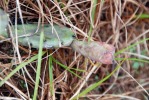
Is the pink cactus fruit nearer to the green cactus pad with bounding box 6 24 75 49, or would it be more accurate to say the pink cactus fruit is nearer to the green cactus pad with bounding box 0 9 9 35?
the green cactus pad with bounding box 6 24 75 49

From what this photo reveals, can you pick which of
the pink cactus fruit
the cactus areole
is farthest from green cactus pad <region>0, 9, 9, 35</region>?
the pink cactus fruit

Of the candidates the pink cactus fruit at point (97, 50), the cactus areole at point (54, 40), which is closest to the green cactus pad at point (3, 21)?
the cactus areole at point (54, 40)

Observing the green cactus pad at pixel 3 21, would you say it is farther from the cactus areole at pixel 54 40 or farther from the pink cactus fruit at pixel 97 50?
the pink cactus fruit at pixel 97 50

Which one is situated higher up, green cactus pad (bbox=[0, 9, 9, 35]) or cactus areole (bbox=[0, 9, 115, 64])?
green cactus pad (bbox=[0, 9, 9, 35])

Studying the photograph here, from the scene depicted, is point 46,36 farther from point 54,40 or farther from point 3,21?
point 3,21

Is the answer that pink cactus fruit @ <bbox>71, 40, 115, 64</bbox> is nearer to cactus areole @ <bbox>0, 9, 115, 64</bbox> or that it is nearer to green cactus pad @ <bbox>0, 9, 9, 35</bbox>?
cactus areole @ <bbox>0, 9, 115, 64</bbox>

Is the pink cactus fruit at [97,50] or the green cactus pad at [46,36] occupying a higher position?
the green cactus pad at [46,36]

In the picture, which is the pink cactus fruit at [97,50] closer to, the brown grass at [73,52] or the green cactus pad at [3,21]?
the brown grass at [73,52]

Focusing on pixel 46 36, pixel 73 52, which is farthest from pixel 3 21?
pixel 73 52
